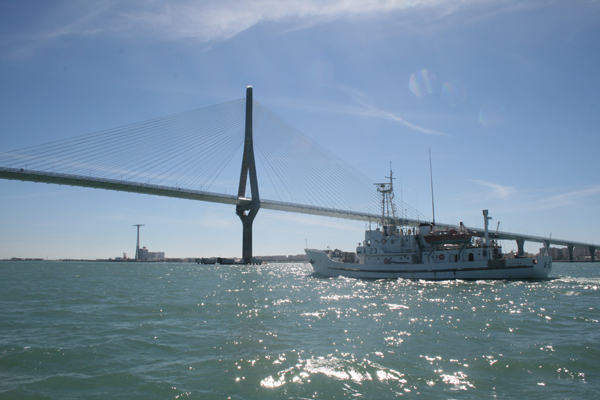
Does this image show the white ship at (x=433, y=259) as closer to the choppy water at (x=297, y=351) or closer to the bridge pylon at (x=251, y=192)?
the choppy water at (x=297, y=351)

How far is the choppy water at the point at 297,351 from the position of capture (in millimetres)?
6609

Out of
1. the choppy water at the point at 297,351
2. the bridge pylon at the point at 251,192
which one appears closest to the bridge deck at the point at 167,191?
the bridge pylon at the point at 251,192

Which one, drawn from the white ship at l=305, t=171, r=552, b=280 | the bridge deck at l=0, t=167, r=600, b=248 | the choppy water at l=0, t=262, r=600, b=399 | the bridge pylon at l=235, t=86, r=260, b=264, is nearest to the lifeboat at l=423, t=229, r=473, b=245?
the white ship at l=305, t=171, r=552, b=280

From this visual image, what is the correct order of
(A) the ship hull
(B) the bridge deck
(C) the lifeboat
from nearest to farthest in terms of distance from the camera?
(A) the ship hull, (C) the lifeboat, (B) the bridge deck

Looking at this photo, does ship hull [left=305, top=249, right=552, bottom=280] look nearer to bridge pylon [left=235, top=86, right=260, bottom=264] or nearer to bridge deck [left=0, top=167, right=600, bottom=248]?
bridge deck [left=0, top=167, right=600, bottom=248]

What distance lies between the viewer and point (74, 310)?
47.3 ft


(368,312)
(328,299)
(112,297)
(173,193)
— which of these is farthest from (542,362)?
(173,193)

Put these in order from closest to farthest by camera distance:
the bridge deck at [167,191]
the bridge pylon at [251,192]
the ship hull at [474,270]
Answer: the ship hull at [474,270]
the bridge deck at [167,191]
the bridge pylon at [251,192]

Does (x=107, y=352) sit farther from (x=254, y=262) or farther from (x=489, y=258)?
(x=254, y=262)

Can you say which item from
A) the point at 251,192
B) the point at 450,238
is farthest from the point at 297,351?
the point at 251,192

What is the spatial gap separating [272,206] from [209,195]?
13.0m

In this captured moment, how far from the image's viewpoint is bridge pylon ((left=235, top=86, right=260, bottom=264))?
66.6 metres

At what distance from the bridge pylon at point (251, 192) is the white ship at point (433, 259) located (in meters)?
34.9

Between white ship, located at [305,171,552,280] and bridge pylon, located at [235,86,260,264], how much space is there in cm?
3486
